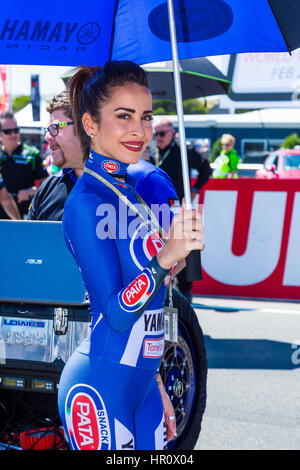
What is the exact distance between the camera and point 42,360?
343cm

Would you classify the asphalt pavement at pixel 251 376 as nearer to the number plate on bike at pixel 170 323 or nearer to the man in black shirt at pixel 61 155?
the man in black shirt at pixel 61 155

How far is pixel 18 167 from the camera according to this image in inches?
331

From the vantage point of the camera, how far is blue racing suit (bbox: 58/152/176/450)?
2.15m

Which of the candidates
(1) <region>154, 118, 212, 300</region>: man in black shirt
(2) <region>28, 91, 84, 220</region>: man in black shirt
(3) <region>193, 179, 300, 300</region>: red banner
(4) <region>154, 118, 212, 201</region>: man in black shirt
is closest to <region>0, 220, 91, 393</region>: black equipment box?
(2) <region>28, 91, 84, 220</region>: man in black shirt

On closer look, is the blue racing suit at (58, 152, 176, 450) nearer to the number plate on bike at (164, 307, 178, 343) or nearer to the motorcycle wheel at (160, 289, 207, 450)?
the number plate on bike at (164, 307, 178, 343)

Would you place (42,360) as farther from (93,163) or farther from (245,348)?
(245,348)

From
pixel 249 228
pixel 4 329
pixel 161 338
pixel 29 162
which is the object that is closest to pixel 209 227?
pixel 249 228

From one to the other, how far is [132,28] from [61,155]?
1165 millimetres

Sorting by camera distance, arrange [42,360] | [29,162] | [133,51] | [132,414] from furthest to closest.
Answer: [29,162] → [42,360] → [133,51] → [132,414]

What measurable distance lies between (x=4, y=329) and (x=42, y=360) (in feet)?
0.89

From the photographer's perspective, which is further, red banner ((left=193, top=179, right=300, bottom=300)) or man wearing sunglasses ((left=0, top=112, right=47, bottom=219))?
red banner ((left=193, top=179, right=300, bottom=300))

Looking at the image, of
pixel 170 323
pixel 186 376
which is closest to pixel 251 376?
pixel 186 376

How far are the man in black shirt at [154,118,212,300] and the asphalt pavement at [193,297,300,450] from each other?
498mm

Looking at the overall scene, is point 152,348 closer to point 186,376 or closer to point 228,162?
point 186,376
